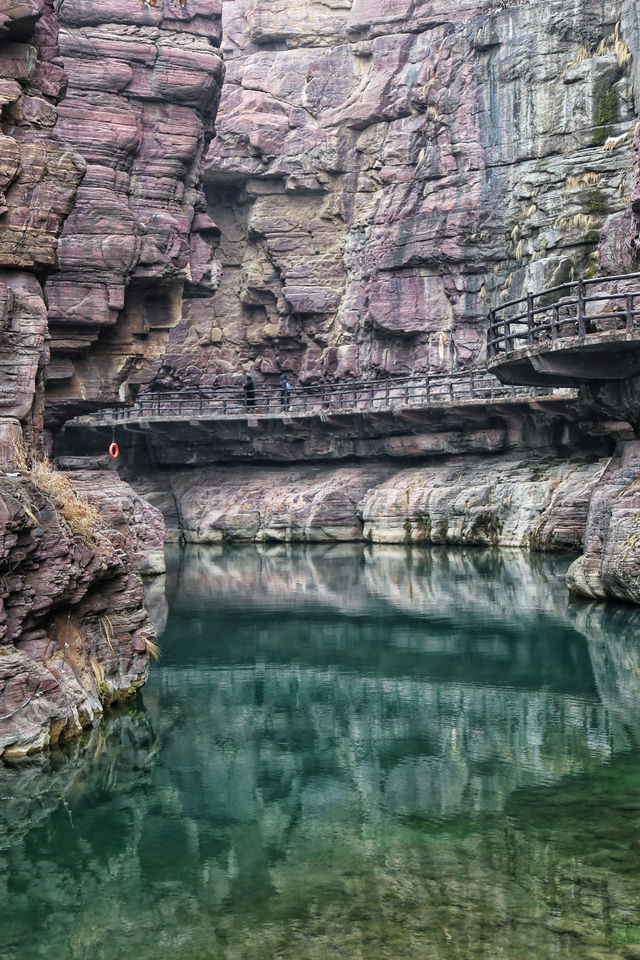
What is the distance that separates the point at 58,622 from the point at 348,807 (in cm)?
533

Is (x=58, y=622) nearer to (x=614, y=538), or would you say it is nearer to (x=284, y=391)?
(x=614, y=538)

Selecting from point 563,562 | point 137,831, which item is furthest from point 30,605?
point 563,562

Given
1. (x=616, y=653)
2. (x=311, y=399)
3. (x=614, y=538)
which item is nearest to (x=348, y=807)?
(x=616, y=653)

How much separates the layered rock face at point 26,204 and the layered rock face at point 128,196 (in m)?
9.05

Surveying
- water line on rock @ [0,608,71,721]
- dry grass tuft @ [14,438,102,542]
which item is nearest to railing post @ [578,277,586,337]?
dry grass tuft @ [14,438,102,542]

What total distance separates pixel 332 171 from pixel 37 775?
4713cm

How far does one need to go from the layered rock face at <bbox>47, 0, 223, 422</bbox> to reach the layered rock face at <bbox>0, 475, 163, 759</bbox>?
11.8 metres

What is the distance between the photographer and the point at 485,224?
161 feet

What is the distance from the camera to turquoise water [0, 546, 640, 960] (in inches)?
351

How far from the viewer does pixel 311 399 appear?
186ft

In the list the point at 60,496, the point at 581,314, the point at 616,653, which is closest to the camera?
the point at 60,496

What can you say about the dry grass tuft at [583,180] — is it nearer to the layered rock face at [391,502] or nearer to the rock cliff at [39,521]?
the layered rock face at [391,502]

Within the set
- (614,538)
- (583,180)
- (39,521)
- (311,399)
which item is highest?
(583,180)

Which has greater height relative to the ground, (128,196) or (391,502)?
(128,196)
